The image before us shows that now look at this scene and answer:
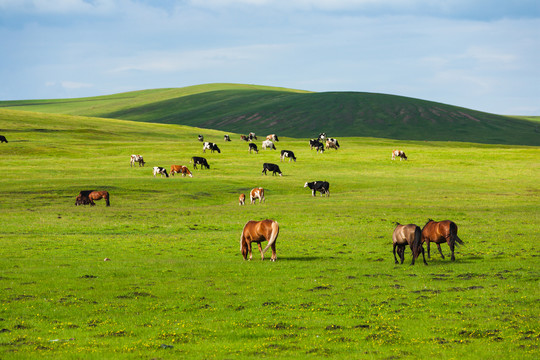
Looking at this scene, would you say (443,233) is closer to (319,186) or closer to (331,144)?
(319,186)

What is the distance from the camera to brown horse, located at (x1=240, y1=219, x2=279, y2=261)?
22.1m

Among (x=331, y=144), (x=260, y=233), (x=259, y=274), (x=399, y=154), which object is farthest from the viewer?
(x=331, y=144)

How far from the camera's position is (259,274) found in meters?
20.0

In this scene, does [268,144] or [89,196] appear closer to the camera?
[89,196]

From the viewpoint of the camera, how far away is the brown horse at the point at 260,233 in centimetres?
2206

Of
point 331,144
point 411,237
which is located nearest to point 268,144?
point 331,144

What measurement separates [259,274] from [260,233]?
285cm

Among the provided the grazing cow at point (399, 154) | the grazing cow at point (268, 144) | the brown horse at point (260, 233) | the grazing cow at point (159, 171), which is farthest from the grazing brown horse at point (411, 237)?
the grazing cow at point (268, 144)

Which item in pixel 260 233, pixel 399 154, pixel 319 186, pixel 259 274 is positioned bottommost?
pixel 259 274

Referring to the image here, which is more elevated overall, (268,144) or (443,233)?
(268,144)

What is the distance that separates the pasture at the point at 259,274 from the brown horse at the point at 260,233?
2.43ft

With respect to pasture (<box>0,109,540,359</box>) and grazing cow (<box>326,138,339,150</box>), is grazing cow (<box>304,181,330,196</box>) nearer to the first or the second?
pasture (<box>0,109,540,359</box>)

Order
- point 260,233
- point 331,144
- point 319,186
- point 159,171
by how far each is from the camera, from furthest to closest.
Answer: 1. point 331,144
2. point 159,171
3. point 319,186
4. point 260,233

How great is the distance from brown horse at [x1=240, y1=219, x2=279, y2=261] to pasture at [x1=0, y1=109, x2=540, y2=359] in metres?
0.74
